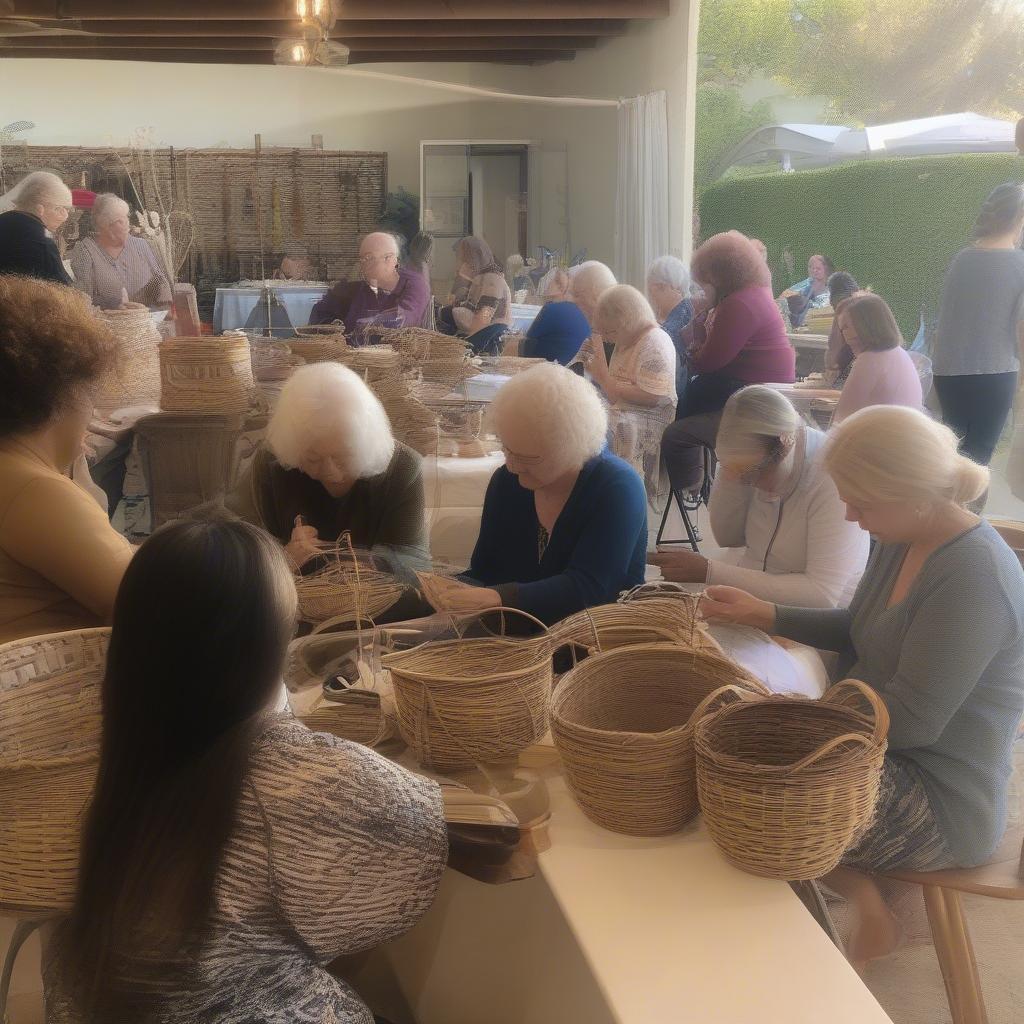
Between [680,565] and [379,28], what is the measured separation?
7271 millimetres

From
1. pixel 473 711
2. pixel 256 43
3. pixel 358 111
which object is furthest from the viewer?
pixel 358 111

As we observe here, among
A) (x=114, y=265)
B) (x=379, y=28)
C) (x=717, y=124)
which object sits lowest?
(x=114, y=265)

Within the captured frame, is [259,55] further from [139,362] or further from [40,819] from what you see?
[40,819]

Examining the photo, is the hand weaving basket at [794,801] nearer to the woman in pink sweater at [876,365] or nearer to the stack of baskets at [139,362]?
the woman in pink sweater at [876,365]

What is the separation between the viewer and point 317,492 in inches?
110

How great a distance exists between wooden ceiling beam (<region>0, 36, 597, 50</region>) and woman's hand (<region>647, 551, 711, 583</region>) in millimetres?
7598

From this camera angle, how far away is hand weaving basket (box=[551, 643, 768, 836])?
1.34 meters

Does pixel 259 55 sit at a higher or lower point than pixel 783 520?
higher

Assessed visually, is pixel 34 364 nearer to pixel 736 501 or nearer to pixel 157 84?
pixel 736 501

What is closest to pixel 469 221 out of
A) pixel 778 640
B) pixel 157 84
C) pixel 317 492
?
pixel 157 84

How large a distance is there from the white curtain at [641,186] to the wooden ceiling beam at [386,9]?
0.67m

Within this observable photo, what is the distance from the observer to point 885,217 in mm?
5375

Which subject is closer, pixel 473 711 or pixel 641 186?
pixel 473 711

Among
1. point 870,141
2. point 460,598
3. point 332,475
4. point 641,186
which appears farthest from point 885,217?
point 460,598
